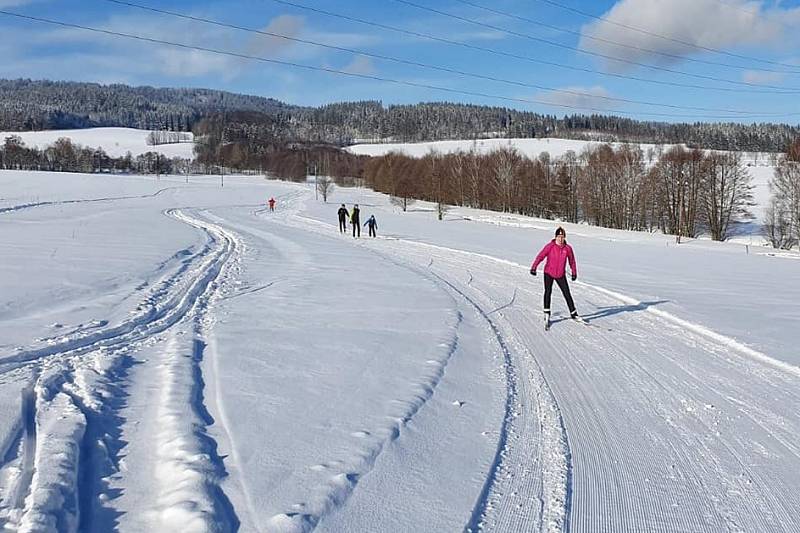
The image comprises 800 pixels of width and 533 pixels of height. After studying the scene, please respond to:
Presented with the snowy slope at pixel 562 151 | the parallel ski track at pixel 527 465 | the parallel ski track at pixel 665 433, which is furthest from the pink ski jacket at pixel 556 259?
the snowy slope at pixel 562 151

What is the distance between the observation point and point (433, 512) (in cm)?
406

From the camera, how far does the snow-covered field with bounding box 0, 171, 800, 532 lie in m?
4.05

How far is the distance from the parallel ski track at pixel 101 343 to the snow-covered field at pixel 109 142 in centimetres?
16909

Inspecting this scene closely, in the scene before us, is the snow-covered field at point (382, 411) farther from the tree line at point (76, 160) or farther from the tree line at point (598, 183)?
the tree line at point (76, 160)

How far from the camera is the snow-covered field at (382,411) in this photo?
13.3 ft

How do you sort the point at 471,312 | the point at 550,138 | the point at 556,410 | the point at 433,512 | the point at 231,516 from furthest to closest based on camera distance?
the point at 550,138 < the point at 471,312 < the point at 556,410 < the point at 433,512 < the point at 231,516

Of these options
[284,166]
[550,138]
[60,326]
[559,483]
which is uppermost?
[550,138]

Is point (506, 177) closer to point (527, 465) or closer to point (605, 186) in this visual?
point (605, 186)

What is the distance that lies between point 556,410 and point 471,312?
5.80 metres

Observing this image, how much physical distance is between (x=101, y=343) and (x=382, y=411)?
4216 mm

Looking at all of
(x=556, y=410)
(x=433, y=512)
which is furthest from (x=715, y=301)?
(x=433, y=512)

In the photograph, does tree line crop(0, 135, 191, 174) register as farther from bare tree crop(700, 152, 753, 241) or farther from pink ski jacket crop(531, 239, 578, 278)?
pink ski jacket crop(531, 239, 578, 278)

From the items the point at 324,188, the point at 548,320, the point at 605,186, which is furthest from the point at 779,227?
the point at 324,188

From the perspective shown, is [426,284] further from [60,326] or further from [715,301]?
[60,326]
